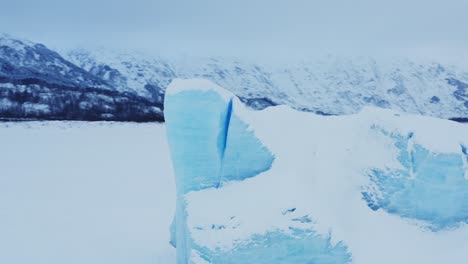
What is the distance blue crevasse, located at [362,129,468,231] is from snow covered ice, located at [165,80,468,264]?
2 centimetres

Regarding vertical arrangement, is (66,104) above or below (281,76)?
above

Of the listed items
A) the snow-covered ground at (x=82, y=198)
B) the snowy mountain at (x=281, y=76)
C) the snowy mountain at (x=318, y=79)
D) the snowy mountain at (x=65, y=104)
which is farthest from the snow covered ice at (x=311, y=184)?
the snowy mountain at (x=318, y=79)

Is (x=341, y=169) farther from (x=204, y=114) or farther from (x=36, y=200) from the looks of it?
(x=36, y=200)

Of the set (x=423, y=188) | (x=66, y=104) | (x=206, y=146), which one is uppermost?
(x=206, y=146)

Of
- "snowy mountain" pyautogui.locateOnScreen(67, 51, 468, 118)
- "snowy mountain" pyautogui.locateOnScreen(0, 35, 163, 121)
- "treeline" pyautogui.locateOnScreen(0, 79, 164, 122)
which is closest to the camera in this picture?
"treeline" pyautogui.locateOnScreen(0, 79, 164, 122)

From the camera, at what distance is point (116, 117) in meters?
38.7

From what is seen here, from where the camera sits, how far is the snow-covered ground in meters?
8.84

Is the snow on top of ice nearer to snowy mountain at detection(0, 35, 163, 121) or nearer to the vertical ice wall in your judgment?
the vertical ice wall

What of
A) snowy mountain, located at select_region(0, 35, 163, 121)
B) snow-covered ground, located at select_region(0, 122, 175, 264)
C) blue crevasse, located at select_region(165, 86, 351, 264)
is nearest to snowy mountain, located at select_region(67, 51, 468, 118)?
snowy mountain, located at select_region(0, 35, 163, 121)

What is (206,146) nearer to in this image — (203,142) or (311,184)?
(203,142)

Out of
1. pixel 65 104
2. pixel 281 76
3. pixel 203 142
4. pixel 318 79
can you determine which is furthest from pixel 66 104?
pixel 281 76

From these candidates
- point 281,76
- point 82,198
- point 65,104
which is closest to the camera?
point 82,198

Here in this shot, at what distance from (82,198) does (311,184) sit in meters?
8.70

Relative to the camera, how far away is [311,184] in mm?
7301
